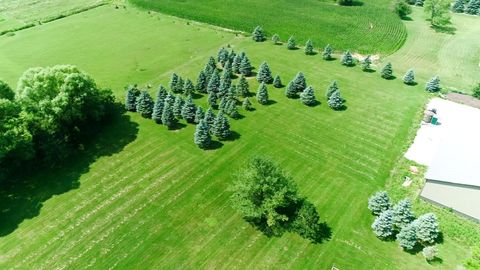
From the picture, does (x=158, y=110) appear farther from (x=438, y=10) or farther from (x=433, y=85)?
(x=438, y=10)

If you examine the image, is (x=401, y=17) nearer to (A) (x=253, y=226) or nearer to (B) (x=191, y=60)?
(B) (x=191, y=60)

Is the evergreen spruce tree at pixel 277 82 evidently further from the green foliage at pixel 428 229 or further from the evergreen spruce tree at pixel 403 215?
the green foliage at pixel 428 229

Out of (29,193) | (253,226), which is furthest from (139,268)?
(29,193)

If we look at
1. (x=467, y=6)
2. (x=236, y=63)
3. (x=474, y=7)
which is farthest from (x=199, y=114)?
(x=474, y=7)

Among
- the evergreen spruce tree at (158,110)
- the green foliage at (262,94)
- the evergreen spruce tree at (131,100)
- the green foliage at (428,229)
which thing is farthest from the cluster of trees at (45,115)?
the green foliage at (428,229)

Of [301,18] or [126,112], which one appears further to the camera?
[301,18]
